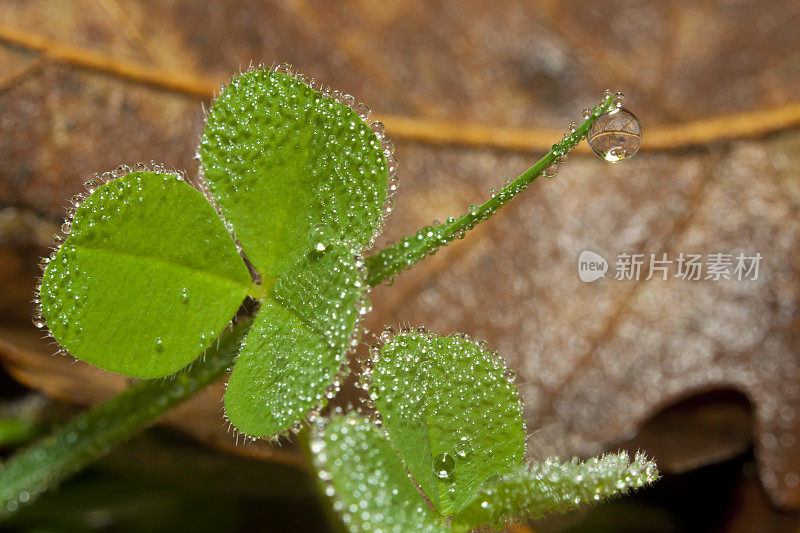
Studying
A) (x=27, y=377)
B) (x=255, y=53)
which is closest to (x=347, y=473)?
(x=27, y=377)

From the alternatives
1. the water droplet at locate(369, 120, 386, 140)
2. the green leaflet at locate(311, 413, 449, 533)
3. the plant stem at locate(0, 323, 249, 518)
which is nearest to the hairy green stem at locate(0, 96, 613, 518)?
the plant stem at locate(0, 323, 249, 518)

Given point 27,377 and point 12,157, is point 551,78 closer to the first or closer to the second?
point 12,157

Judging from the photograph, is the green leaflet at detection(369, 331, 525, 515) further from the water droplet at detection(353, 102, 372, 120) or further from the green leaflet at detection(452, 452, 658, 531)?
the water droplet at detection(353, 102, 372, 120)

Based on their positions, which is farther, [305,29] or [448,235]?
[305,29]

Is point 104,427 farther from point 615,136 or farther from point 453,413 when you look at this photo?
point 615,136

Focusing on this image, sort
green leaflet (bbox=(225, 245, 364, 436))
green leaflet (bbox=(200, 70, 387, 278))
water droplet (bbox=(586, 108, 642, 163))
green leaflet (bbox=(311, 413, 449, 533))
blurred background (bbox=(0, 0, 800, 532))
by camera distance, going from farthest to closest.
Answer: blurred background (bbox=(0, 0, 800, 532)), water droplet (bbox=(586, 108, 642, 163)), green leaflet (bbox=(200, 70, 387, 278)), green leaflet (bbox=(225, 245, 364, 436)), green leaflet (bbox=(311, 413, 449, 533))

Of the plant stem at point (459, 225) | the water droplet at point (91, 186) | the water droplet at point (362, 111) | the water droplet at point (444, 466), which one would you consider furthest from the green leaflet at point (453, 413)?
the water droplet at point (91, 186)

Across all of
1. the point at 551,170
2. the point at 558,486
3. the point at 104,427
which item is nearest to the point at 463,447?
the point at 558,486

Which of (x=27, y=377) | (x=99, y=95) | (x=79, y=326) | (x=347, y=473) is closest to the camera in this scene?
(x=347, y=473)
